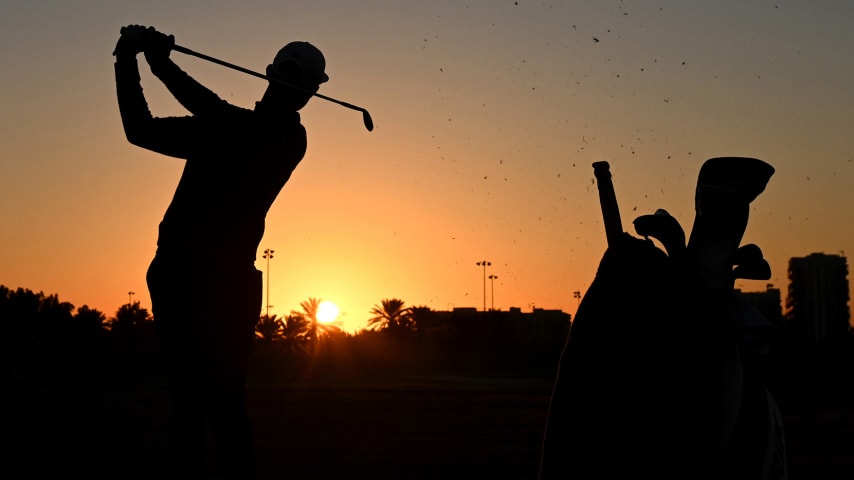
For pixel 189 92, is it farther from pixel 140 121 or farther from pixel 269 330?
pixel 269 330

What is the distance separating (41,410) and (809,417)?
42.6 feet

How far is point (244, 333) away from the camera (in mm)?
4441

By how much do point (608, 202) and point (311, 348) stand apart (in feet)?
443

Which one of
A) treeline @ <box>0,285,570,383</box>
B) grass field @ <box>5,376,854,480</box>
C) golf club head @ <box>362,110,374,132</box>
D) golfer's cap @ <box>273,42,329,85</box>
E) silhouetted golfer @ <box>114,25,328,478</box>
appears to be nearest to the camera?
silhouetted golfer @ <box>114,25,328,478</box>

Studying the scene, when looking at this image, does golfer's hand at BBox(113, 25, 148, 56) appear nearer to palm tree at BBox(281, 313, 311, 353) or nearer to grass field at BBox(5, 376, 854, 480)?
grass field at BBox(5, 376, 854, 480)

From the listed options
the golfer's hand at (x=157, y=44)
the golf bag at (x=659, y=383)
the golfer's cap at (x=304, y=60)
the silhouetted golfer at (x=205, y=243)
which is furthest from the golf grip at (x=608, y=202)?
the golfer's hand at (x=157, y=44)

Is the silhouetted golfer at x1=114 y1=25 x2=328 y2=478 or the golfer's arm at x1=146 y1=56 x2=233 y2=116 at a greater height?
the golfer's arm at x1=146 y1=56 x2=233 y2=116

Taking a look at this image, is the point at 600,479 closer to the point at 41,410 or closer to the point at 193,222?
the point at 193,222

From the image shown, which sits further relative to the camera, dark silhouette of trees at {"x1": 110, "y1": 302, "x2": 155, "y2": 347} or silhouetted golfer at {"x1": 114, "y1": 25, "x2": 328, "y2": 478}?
dark silhouette of trees at {"x1": 110, "y1": 302, "x2": 155, "y2": 347}

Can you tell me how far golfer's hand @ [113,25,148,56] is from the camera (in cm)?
454

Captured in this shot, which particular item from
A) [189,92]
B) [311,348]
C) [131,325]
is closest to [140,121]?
[189,92]

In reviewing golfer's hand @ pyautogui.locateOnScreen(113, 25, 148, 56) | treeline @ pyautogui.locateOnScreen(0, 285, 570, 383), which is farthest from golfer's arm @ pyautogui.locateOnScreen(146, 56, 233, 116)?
treeline @ pyautogui.locateOnScreen(0, 285, 570, 383)

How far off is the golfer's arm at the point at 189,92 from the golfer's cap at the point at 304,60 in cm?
28

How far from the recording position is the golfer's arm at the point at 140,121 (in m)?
4.55
